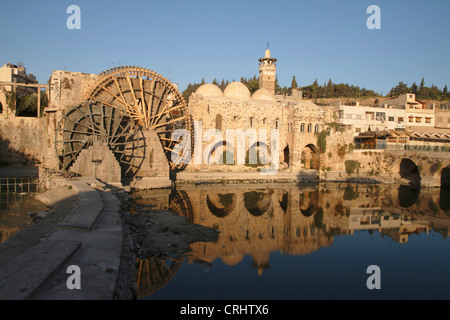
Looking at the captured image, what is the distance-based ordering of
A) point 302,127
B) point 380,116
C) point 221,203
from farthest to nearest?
point 380,116 < point 302,127 < point 221,203

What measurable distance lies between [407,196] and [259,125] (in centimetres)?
980

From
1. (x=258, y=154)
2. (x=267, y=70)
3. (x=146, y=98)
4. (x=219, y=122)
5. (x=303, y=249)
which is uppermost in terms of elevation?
(x=267, y=70)

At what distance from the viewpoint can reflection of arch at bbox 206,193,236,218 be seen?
→ 491 inches

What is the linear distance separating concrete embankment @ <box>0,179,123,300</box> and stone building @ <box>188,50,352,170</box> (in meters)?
13.5

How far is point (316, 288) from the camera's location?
20.5 feet

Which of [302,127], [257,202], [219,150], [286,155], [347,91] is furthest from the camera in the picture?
[347,91]

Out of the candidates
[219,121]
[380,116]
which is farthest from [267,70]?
[219,121]

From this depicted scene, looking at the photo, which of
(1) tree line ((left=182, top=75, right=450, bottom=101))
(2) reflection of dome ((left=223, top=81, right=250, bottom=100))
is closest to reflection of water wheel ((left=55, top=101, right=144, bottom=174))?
(2) reflection of dome ((left=223, top=81, right=250, bottom=100))

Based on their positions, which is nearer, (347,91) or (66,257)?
(66,257)

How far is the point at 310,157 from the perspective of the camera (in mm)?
24578

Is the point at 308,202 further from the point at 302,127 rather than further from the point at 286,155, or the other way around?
the point at 286,155

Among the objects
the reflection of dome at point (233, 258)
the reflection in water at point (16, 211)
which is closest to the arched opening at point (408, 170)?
the reflection of dome at point (233, 258)

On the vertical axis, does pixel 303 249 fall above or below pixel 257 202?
below

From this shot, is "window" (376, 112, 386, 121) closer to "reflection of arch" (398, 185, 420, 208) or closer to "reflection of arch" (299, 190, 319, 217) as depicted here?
"reflection of arch" (398, 185, 420, 208)
